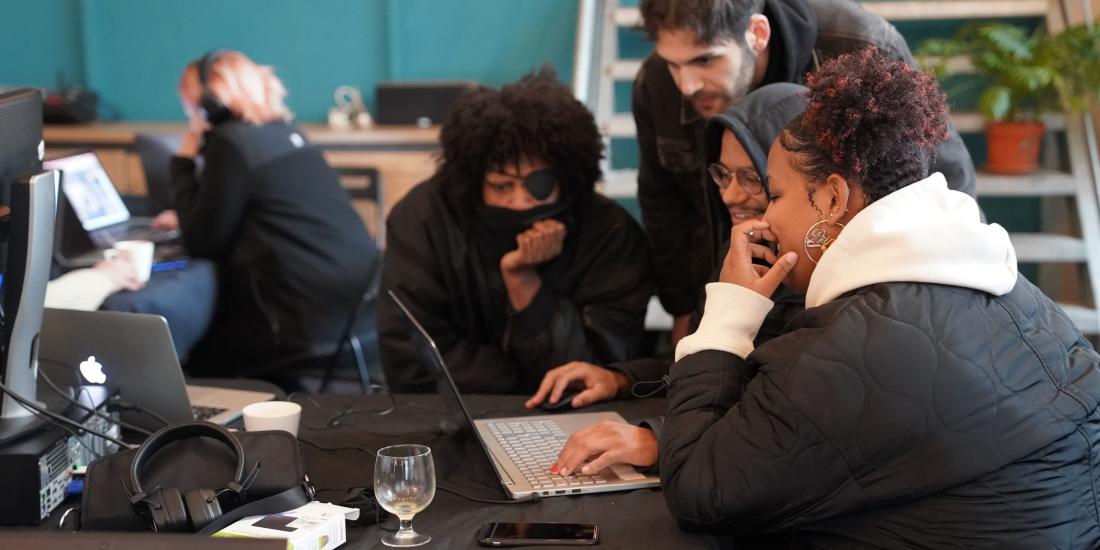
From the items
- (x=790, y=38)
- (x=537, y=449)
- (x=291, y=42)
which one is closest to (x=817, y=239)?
(x=537, y=449)

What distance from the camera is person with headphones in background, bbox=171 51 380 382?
3.54 meters

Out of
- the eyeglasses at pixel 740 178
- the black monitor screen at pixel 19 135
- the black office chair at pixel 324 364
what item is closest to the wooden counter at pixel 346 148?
the black office chair at pixel 324 364

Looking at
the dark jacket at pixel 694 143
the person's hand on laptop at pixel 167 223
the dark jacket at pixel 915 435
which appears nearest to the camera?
the dark jacket at pixel 915 435

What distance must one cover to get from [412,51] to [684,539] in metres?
4.34

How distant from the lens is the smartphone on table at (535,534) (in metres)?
1.37

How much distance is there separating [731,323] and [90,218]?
2.88 m

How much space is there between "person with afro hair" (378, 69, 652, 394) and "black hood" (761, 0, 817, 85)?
16.6 inches

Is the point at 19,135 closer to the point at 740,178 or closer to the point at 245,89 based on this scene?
the point at 740,178

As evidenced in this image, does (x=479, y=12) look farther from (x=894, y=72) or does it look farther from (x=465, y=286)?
(x=894, y=72)

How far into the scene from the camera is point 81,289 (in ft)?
10.0

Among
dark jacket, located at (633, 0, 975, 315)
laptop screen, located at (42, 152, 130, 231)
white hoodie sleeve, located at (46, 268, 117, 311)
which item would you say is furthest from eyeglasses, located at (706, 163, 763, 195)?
laptop screen, located at (42, 152, 130, 231)

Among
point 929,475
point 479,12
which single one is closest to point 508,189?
point 929,475

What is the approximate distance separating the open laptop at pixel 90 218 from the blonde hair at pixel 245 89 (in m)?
0.50

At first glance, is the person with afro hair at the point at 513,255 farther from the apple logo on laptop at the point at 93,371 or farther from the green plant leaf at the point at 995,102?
the green plant leaf at the point at 995,102
